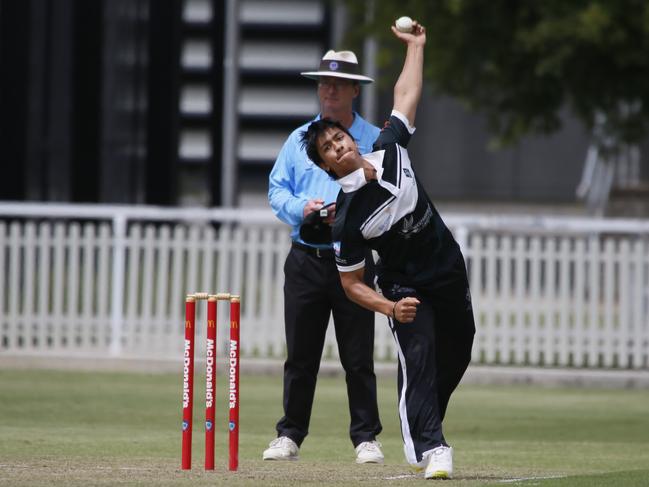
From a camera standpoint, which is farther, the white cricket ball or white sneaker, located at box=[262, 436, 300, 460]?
white sneaker, located at box=[262, 436, 300, 460]

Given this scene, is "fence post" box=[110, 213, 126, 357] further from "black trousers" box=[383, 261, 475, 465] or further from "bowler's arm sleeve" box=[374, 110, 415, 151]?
"black trousers" box=[383, 261, 475, 465]

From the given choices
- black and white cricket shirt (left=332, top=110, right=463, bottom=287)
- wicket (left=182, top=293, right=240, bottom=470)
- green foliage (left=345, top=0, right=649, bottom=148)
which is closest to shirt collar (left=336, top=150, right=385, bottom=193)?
black and white cricket shirt (left=332, top=110, right=463, bottom=287)

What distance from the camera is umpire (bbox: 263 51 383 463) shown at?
9148 millimetres

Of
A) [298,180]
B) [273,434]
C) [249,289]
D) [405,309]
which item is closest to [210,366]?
[405,309]

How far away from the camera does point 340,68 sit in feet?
30.1

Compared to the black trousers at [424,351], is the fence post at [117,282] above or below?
below

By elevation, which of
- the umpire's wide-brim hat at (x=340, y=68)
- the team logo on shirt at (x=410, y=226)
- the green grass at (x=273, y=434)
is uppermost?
the umpire's wide-brim hat at (x=340, y=68)

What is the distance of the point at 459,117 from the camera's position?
39750 millimetres

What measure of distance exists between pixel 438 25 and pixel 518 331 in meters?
6.52

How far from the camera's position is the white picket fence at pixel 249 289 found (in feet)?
51.1

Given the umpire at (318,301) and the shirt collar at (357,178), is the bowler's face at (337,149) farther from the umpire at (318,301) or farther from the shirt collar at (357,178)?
the umpire at (318,301)

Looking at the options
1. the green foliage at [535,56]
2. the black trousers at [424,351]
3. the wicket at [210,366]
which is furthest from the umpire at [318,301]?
the green foliage at [535,56]

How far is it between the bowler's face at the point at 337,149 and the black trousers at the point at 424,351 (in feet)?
2.20

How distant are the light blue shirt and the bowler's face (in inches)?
49.4
